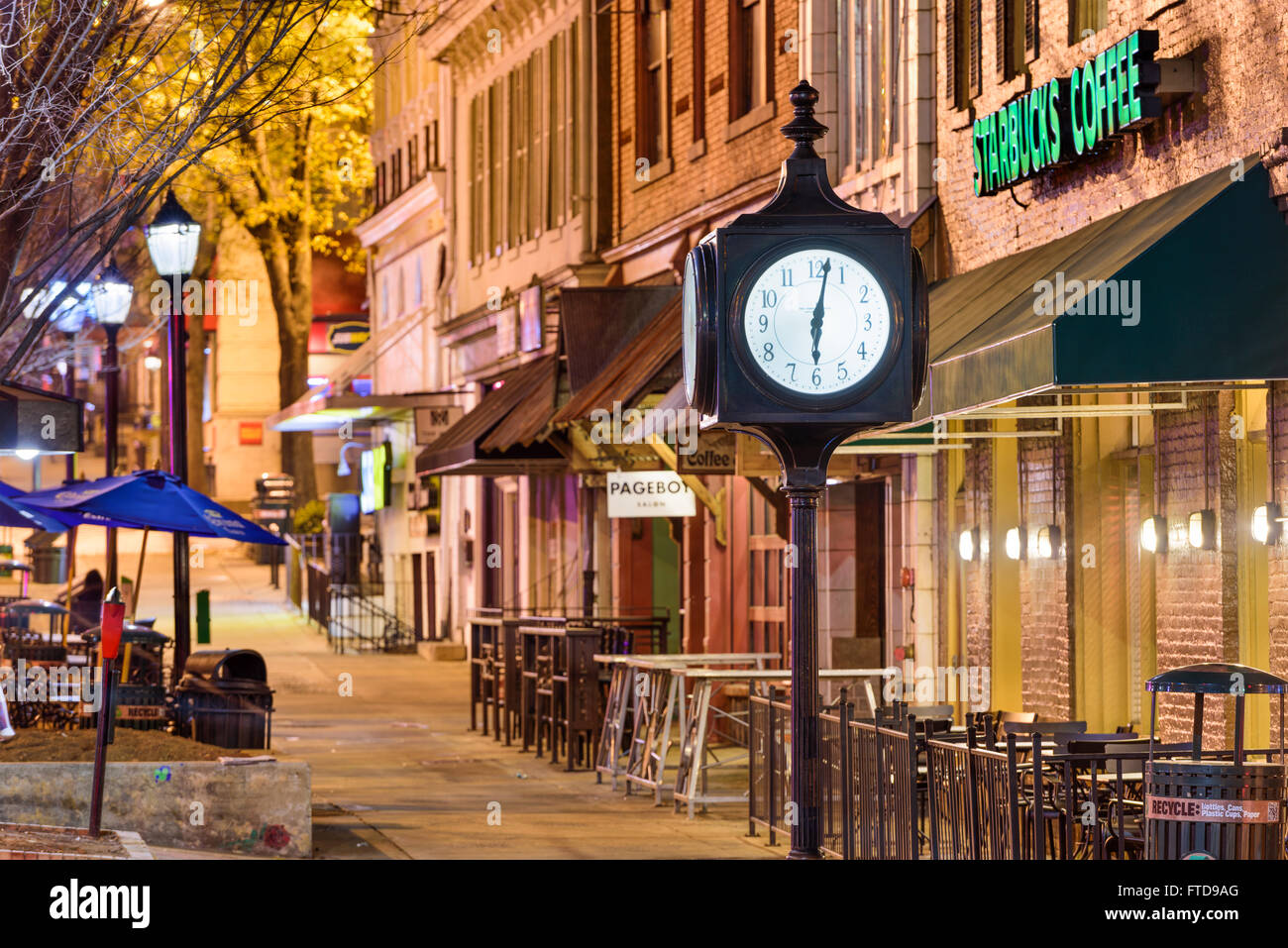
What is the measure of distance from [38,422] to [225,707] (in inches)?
102

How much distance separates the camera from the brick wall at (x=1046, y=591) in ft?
49.5

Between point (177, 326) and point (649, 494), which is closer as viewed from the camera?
point (177, 326)

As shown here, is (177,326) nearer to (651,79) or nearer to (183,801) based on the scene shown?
(183,801)

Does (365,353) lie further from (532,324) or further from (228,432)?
(228,432)

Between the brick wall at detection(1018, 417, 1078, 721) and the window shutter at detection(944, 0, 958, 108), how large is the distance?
9.28 feet

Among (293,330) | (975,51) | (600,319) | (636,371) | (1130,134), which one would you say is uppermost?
(293,330)

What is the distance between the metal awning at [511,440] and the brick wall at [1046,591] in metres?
7.05

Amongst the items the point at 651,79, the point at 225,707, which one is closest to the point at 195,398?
the point at 651,79

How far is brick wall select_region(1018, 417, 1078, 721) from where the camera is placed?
1508cm

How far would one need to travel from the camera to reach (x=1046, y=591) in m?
15.5

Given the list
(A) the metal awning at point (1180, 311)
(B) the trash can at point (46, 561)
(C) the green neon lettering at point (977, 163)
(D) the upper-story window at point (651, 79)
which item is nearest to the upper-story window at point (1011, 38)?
(C) the green neon lettering at point (977, 163)

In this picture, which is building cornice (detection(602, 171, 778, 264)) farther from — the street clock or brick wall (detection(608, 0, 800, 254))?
the street clock
